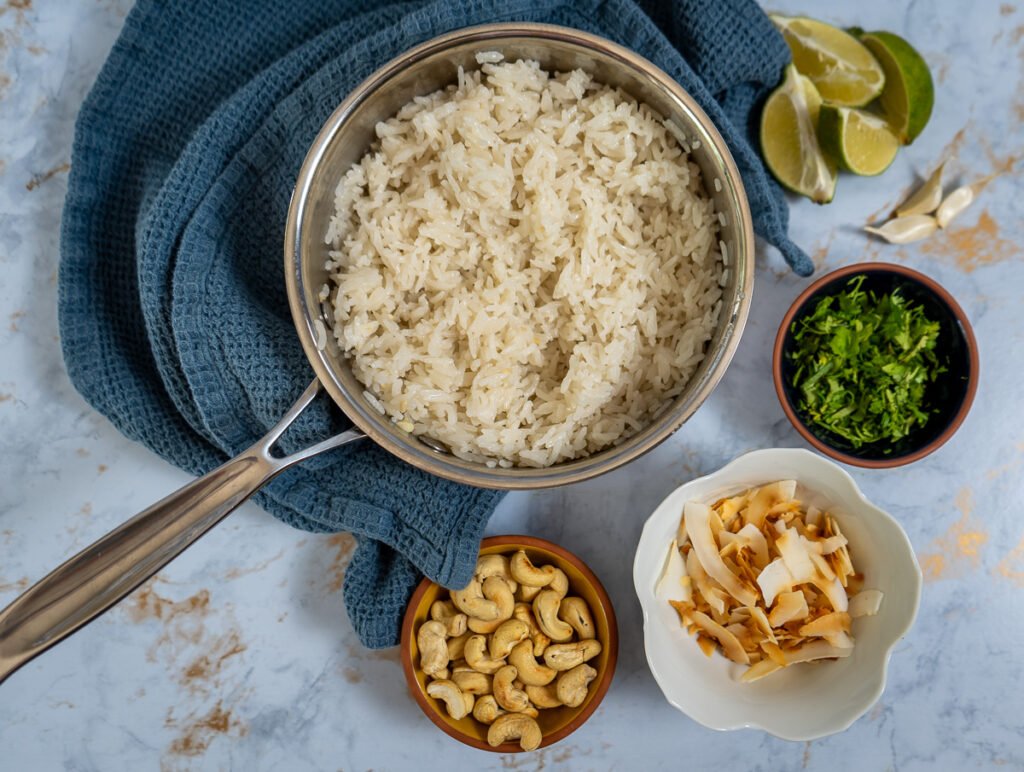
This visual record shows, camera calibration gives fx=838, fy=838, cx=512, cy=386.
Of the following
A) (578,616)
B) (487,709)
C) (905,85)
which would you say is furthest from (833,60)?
(487,709)

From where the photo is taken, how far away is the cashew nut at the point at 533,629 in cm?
154

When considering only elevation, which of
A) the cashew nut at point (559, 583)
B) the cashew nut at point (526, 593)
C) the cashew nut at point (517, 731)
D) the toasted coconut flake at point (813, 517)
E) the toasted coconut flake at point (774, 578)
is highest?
the toasted coconut flake at point (813, 517)

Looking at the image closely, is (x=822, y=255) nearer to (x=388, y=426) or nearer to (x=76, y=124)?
(x=388, y=426)

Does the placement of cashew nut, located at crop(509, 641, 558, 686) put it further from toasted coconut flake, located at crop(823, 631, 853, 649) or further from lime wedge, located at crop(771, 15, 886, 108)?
lime wedge, located at crop(771, 15, 886, 108)

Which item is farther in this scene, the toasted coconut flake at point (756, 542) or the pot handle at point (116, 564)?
the toasted coconut flake at point (756, 542)

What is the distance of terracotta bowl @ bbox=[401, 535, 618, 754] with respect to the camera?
4.98 feet

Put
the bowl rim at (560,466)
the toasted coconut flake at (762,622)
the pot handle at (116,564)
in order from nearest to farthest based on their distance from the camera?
1. the pot handle at (116,564)
2. the bowl rim at (560,466)
3. the toasted coconut flake at (762,622)

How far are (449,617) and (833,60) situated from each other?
1.28 meters

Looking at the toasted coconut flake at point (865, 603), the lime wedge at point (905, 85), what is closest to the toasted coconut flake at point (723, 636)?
the toasted coconut flake at point (865, 603)

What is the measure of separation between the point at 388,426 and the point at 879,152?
1.05 m

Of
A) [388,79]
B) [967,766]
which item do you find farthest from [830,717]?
[388,79]

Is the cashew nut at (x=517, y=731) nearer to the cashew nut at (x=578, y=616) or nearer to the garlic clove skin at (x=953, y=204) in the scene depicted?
the cashew nut at (x=578, y=616)

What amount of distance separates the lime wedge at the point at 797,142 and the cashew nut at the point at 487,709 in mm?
1110

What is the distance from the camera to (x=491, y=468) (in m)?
1.40
